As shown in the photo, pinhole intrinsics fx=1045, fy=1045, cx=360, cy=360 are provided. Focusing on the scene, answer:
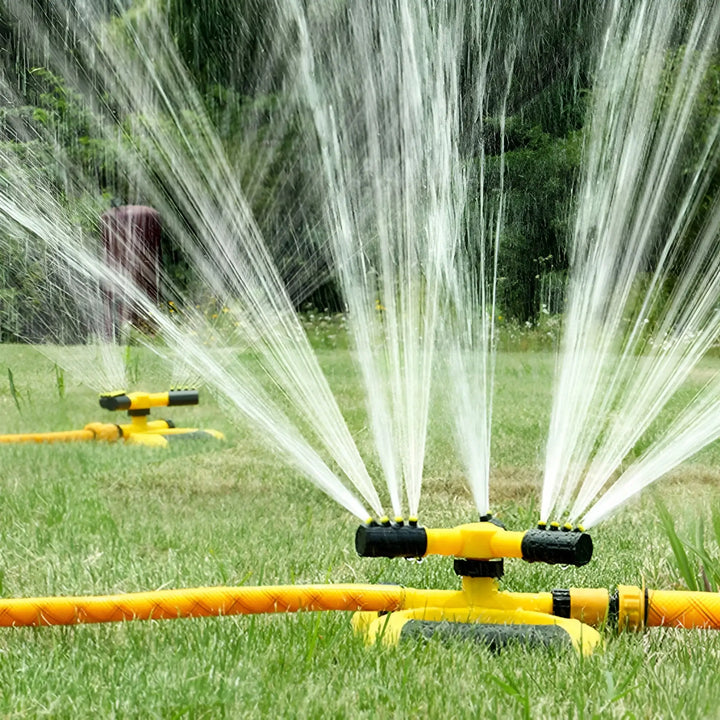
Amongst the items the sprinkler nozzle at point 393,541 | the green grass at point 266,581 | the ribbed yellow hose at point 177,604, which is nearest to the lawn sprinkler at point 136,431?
the green grass at point 266,581

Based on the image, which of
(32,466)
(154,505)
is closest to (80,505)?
(154,505)

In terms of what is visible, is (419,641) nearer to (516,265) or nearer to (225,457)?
(225,457)

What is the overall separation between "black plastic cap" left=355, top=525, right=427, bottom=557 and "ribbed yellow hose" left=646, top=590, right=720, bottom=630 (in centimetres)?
45

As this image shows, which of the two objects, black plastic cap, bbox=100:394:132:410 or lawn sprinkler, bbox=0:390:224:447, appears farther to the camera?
black plastic cap, bbox=100:394:132:410

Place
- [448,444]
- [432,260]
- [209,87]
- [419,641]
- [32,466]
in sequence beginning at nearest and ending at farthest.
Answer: [419,641] → [432,260] → [32,466] → [448,444] → [209,87]

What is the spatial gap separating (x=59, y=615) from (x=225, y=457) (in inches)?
98.8

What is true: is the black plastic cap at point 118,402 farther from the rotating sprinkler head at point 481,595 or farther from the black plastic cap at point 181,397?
the rotating sprinkler head at point 481,595

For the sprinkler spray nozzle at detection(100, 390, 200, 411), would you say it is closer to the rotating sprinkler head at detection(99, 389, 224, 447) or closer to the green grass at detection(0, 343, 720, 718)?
the rotating sprinkler head at detection(99, 389, 224, 447)

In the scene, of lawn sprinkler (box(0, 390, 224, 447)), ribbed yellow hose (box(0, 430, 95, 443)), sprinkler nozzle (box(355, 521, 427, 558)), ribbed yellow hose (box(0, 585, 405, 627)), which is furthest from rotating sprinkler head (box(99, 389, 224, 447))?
sprinkler nozzle (box(355, 521, 427, 558))

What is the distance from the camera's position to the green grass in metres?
1.66

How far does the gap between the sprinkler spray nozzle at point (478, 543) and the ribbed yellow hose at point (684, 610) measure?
0.17 metres

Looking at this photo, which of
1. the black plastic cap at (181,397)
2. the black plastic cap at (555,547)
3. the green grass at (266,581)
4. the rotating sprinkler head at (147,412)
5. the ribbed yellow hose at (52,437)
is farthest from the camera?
the black plastic cap at (181,397)

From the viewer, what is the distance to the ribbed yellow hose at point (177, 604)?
2.01 meters

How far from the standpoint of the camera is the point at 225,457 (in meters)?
4.52
